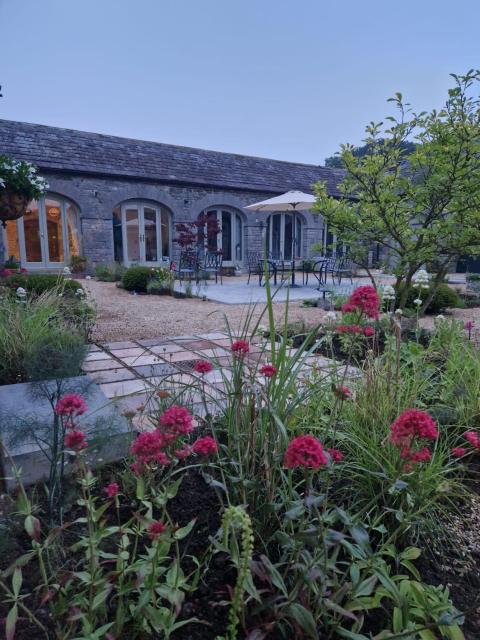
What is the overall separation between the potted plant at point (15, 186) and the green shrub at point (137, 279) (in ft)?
16.8

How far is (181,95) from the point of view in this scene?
1842 centimetres

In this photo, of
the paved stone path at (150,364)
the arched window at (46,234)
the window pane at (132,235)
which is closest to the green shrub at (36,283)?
the paved stone path at (150,364)

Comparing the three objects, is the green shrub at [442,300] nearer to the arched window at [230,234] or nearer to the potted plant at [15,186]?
the potted plant at [15,186]

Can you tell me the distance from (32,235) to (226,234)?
20.3 ft

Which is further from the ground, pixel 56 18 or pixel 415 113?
pixel 56 18

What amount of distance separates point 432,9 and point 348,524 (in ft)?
20.1

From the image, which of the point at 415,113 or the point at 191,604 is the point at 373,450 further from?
the point at 415,113

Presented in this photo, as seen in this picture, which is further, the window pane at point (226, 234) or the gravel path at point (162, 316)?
the window pane at point (226, 234)

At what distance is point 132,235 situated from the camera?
12.8 m

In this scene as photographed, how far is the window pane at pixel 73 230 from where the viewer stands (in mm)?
11865

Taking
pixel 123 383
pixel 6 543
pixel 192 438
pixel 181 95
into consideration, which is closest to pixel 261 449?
pixel 192 438

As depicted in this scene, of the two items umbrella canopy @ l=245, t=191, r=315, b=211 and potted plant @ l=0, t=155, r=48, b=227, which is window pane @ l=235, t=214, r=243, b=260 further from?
potted plant @ l=0, t=155, r=48, b=227

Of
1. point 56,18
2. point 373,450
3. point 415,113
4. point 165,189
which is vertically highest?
point 56,18

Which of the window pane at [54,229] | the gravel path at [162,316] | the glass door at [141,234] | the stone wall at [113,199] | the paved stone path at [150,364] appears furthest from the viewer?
the glass door at [141,234]
